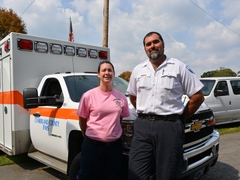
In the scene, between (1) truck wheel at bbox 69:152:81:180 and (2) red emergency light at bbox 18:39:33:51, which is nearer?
(1) truck wheel at bbox 69:152:81:180

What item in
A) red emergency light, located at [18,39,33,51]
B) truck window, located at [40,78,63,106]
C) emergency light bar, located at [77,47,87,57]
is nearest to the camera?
truck window, located at [40,78,63,106]

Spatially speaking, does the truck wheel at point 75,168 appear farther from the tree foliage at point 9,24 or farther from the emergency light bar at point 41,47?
the tree foliage at point 9,24

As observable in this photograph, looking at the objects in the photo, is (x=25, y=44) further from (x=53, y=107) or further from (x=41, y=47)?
(x=53, y=107)

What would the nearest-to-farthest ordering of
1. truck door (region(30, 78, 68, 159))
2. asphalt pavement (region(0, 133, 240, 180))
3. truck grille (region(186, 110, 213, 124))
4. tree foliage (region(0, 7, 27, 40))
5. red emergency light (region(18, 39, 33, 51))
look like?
1. truck grille (region(186, 110, 213, 124))
2. truck door (region(30, 78, 68, 159))
3. asphalt pavement (region(0, 133, 240, 180))
4. red emergency light (region(18, 39, 33, 51))
5. tree foliage (region(0, 7, 27, 40))

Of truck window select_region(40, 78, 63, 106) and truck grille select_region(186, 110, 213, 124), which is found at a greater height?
truck window select_region(40, 78, 63, 106)

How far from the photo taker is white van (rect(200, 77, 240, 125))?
28.2ft

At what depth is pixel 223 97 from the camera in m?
8.86

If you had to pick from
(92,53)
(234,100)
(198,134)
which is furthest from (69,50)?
(234,100)

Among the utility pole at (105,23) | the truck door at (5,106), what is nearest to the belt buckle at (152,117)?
the truck door at (5,106)

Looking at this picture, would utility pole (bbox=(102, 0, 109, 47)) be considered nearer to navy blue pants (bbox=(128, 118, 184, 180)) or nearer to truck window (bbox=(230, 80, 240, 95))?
truck window (bbox=(230, 80, 240, 95))

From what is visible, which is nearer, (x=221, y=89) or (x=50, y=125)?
(x=50, y=125)

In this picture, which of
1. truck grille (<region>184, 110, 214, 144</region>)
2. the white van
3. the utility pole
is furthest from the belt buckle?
the utility pole

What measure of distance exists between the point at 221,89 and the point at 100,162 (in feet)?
23.8

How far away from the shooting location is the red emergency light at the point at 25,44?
471 centimetres
